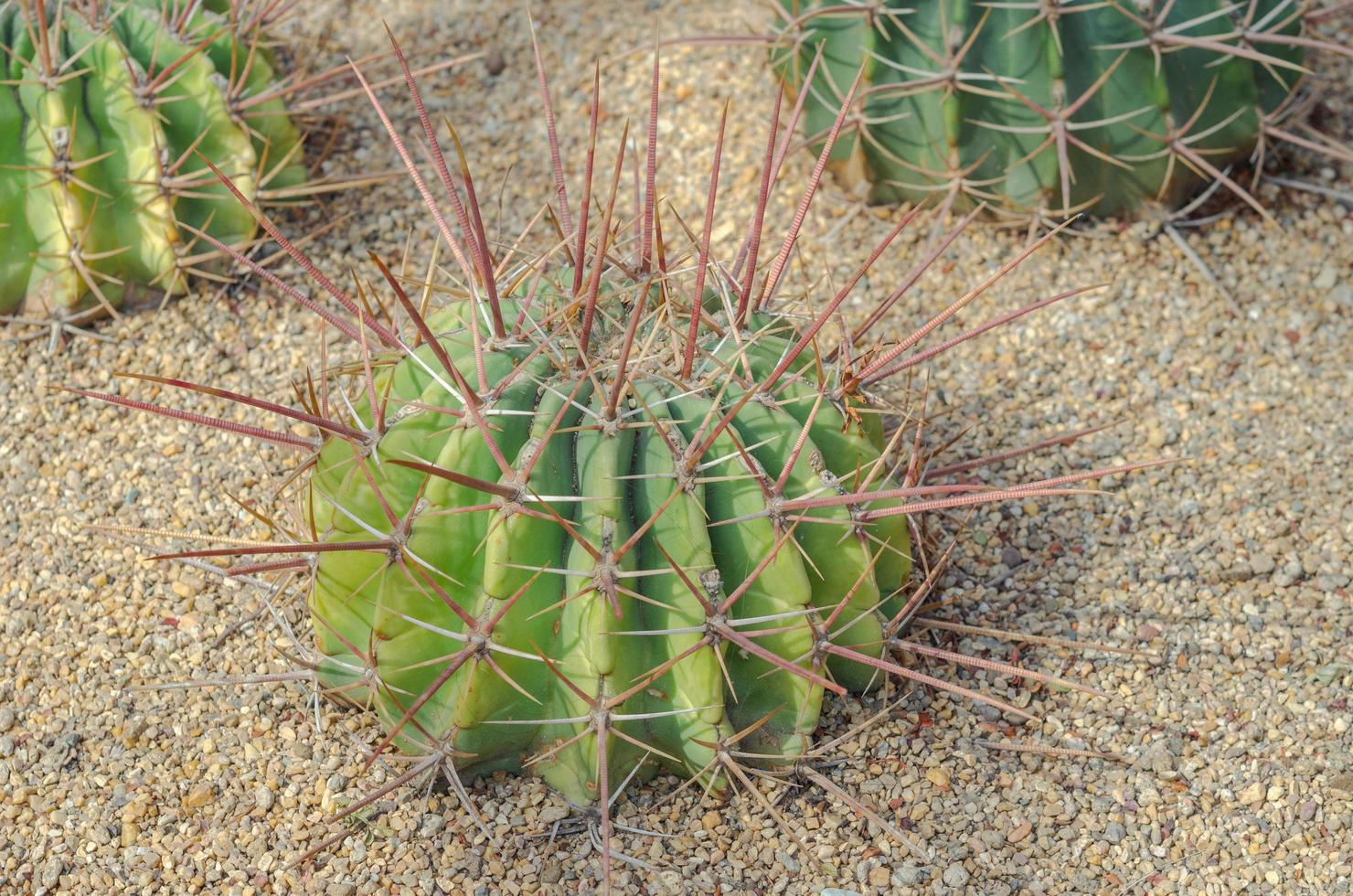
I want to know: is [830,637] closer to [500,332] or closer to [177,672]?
[500,332]

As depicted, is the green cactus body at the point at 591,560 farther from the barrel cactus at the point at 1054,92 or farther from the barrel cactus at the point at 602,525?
the barrel cactus at the point at 1054,92

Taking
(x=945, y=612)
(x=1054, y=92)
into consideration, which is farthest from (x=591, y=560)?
(x=1054, y=92)

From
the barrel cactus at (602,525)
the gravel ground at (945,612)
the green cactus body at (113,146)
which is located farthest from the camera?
the green cactus body at (113,146)

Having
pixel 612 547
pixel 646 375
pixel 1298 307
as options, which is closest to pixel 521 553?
pixel 612 547

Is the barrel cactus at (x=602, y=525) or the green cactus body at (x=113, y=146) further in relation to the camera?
the green cactus body at (x=113, y=146)

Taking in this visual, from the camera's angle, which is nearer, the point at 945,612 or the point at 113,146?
the point at 945,612

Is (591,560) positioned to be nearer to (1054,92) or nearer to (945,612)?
(945,612)

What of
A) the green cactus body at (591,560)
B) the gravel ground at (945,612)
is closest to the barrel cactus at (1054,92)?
the gravel ground at (945,612)
